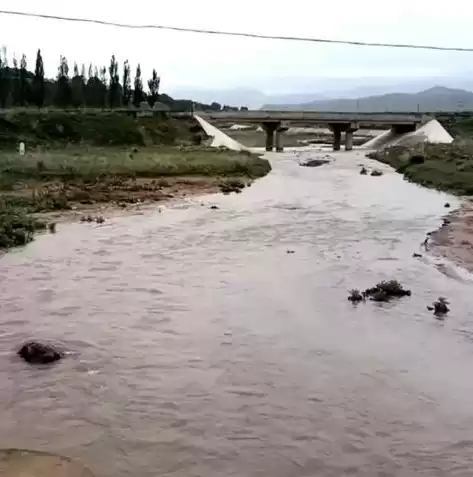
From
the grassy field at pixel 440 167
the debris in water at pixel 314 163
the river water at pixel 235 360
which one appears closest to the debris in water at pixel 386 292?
the river water at pixel 235 360

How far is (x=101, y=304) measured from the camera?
583 inches

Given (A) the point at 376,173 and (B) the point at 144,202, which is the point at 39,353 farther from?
(A) the point at 376,173

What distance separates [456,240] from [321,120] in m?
53.8

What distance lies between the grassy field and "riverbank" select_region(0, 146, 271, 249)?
9.34m

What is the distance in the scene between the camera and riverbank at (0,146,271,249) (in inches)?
1044

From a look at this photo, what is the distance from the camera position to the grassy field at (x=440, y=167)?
3728cm

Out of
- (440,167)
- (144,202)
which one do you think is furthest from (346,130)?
(144,202)

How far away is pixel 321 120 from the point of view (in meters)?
74.6

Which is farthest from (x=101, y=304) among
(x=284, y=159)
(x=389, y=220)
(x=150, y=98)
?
(x=150, y=98)

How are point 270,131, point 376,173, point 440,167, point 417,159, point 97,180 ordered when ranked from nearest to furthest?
point 97,180
point 440,167
point 376,173
point 417,159
point 270,131

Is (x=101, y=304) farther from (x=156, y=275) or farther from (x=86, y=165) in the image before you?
(x=86, y=165)

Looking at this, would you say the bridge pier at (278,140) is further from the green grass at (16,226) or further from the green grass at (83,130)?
the green grass at (16,226)

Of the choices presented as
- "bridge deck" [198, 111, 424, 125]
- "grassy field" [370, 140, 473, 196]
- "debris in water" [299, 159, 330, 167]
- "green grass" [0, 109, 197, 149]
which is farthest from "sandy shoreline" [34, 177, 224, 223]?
"bridge deck" [198, 111, 424, 125]

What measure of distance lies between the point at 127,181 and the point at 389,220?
553 inches
